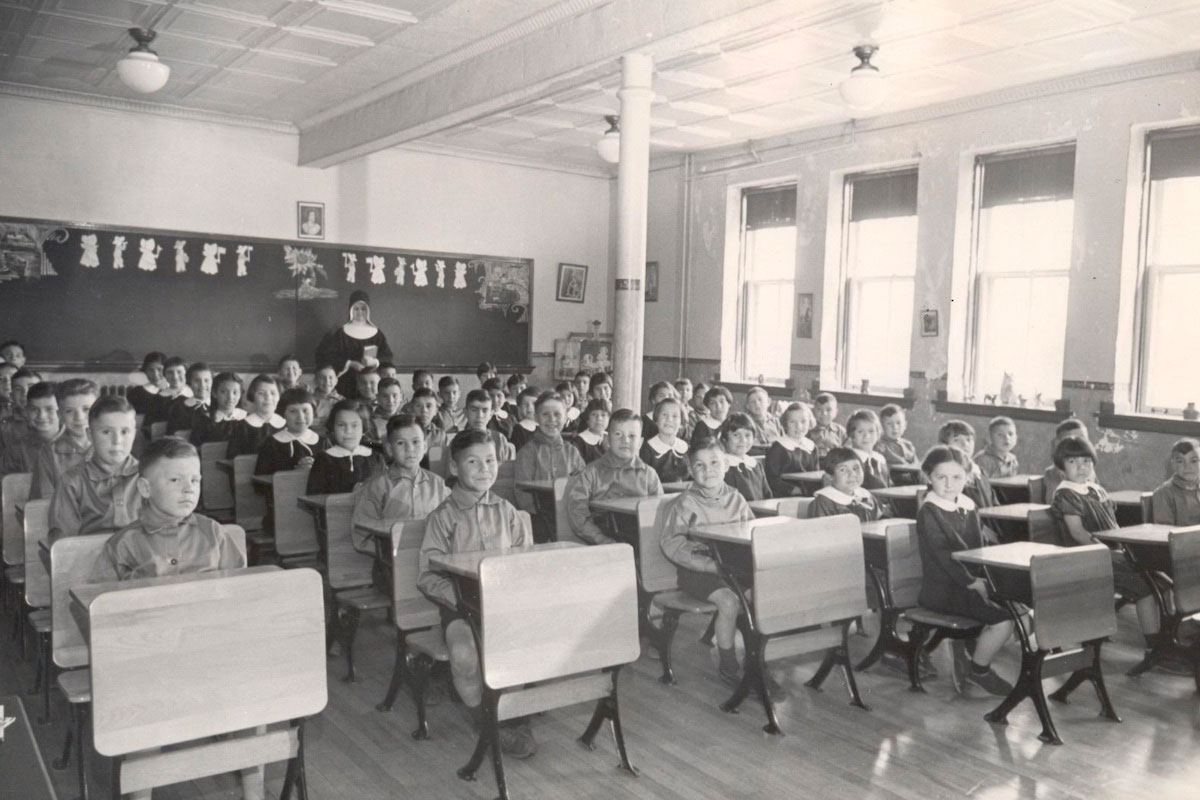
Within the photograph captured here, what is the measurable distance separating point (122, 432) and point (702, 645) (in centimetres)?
257

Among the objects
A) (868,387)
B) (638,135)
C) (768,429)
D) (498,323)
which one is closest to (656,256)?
(498,323)

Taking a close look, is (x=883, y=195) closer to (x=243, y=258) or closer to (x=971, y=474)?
(x=971, y=474)

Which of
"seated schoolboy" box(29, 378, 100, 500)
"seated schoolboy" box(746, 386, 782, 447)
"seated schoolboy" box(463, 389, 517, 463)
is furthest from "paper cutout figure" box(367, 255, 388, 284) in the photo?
"seated schoolboy" box(29, 378, 100, 500)

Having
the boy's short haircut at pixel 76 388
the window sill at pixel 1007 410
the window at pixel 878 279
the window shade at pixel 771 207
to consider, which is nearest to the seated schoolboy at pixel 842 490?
the boy's short haircut at pixel 76 388

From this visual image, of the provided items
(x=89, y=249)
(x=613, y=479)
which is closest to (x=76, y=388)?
(x=613, y=479)

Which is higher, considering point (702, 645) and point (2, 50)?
point (2, 50)

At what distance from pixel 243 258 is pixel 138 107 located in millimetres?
1568

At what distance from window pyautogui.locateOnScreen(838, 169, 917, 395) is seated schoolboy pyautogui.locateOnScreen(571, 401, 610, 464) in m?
3.73

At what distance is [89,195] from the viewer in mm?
8367

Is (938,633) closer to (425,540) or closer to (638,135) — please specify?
(425,540)

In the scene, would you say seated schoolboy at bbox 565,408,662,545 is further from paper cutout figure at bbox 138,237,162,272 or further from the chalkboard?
paper cutout figure at bbox 138,237,162,272

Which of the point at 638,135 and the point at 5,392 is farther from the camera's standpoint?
the point at 5,392

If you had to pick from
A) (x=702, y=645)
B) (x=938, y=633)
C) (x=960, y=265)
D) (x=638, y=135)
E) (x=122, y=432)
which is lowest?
(x=702, y=645)

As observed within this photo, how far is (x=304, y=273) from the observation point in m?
9.51
